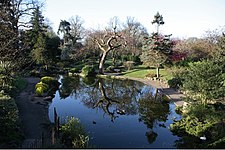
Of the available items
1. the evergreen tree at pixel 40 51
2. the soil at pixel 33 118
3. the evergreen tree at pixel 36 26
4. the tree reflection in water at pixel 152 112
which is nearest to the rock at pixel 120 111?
the tree reflection in water at pixel 152 112

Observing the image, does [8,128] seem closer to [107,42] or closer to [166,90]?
[166,90]

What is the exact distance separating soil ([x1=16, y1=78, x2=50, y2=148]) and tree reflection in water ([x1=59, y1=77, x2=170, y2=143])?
3134 millimetres

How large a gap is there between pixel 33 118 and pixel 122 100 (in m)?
7.50

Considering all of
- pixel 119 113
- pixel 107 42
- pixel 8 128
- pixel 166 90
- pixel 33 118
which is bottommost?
pixel 119 113

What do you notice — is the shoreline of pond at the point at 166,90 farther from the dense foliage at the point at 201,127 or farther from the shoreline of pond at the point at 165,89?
the dense foliage at the point at 201,127

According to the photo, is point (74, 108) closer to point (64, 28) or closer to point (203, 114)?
point (203, 114)

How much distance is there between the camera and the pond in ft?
38.2

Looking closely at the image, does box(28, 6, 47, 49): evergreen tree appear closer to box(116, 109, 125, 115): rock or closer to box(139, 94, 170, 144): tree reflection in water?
box(139, 94, 170, 144): tree reflection in water

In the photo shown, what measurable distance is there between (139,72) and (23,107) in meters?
19.6

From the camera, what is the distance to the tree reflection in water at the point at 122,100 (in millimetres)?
15178

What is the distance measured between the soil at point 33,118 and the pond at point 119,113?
2.50 feet

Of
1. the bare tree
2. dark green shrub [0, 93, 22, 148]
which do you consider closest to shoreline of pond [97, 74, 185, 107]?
the bare tree

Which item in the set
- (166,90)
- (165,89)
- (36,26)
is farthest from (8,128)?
(36,26)

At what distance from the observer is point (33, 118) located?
13664 mm
